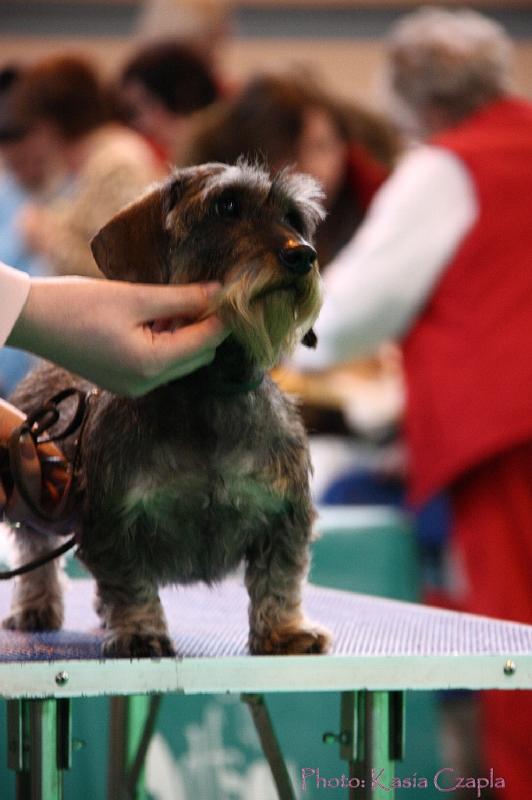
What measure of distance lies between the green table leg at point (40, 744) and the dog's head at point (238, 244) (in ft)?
1.50

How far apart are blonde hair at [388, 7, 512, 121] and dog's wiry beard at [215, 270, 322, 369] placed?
73.2 inches

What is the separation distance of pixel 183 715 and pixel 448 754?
152 centimetres

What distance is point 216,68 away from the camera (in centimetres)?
441

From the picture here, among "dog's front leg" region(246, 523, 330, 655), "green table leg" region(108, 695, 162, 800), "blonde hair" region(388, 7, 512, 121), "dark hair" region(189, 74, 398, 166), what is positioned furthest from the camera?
"dark hair" region(189, 74, 398, 166)

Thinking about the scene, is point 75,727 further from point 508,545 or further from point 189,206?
point 189,206

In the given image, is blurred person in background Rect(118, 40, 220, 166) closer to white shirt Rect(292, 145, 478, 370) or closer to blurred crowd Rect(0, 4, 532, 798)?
blurred crowd Rect(0, 4, 532, 798)

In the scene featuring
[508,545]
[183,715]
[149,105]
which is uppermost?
[149,105]

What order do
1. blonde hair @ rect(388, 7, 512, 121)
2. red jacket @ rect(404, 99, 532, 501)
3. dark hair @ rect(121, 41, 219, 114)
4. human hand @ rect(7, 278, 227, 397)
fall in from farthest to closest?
dark hair @ rect(121, 41, 219, 114) → blonde hair @ rect(388, 7, 512, 121) → red jacket @ rect(404, 99, 532, 501) → human hand @ rect(7, 278, 227, 397)

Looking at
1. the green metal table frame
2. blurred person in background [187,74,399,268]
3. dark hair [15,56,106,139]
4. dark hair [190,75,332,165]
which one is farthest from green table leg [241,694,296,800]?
dark hair [15,56,106,139]

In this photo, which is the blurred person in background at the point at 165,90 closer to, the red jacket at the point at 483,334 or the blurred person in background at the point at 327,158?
the blurred person in background at the point at 327,158

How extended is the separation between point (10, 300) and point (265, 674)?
49 centimetres

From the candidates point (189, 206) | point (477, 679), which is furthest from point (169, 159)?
point (477, 679)

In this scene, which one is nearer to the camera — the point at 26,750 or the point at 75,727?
the point at 26,750

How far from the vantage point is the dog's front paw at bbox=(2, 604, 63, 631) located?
1790mm
